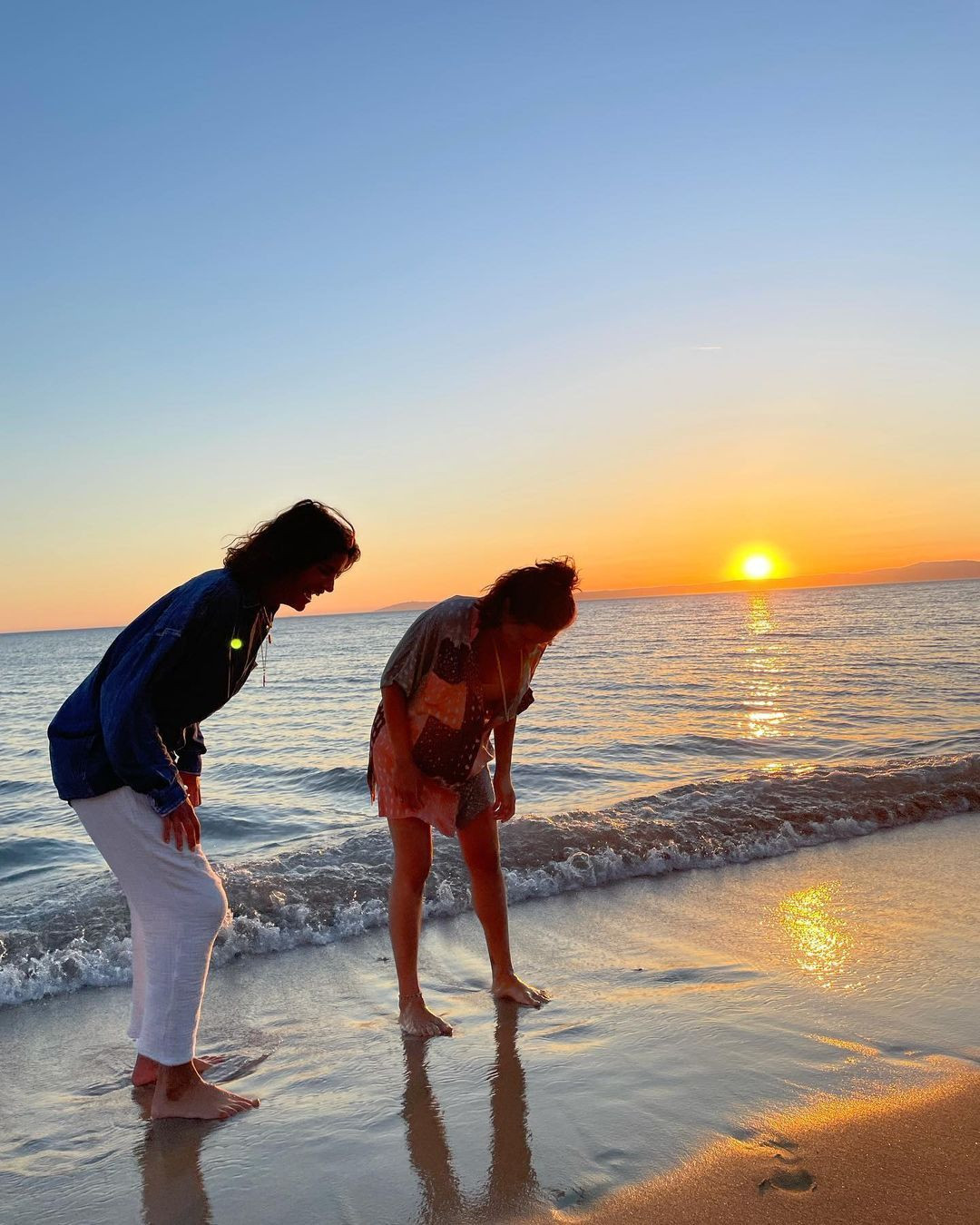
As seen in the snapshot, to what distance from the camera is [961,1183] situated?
2.16 metres

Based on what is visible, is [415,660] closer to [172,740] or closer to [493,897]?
[172,740]

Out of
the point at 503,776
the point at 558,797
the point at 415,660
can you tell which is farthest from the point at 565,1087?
the point at 558,797

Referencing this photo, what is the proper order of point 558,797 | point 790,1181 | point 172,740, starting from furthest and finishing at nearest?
point 558,797 → point 172,740 → point 790,1181

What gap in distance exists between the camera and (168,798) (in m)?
2.61

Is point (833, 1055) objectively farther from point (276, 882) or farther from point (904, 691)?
point (904, 691)

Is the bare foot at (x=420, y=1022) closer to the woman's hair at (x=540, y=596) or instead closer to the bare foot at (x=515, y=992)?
the bare foot at (x=515, y=992)

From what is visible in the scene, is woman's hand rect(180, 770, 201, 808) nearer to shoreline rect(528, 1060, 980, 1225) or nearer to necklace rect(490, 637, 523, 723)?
necklace rect(490, 637, 523, 723)

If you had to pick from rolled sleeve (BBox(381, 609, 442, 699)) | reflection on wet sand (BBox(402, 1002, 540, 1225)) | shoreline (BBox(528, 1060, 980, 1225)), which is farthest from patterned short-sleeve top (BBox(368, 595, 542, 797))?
shoreline (BBox(528, 1060, 980, 1225))

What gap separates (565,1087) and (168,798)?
147cm

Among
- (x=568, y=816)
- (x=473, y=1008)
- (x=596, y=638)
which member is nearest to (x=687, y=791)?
(x=568, y=816)

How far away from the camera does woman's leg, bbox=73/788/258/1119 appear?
2.67 metres

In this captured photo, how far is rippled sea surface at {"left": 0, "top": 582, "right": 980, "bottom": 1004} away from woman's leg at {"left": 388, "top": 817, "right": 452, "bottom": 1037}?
135 cm

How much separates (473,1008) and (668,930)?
1298 millimetres

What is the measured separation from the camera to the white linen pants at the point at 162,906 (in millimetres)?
2664
